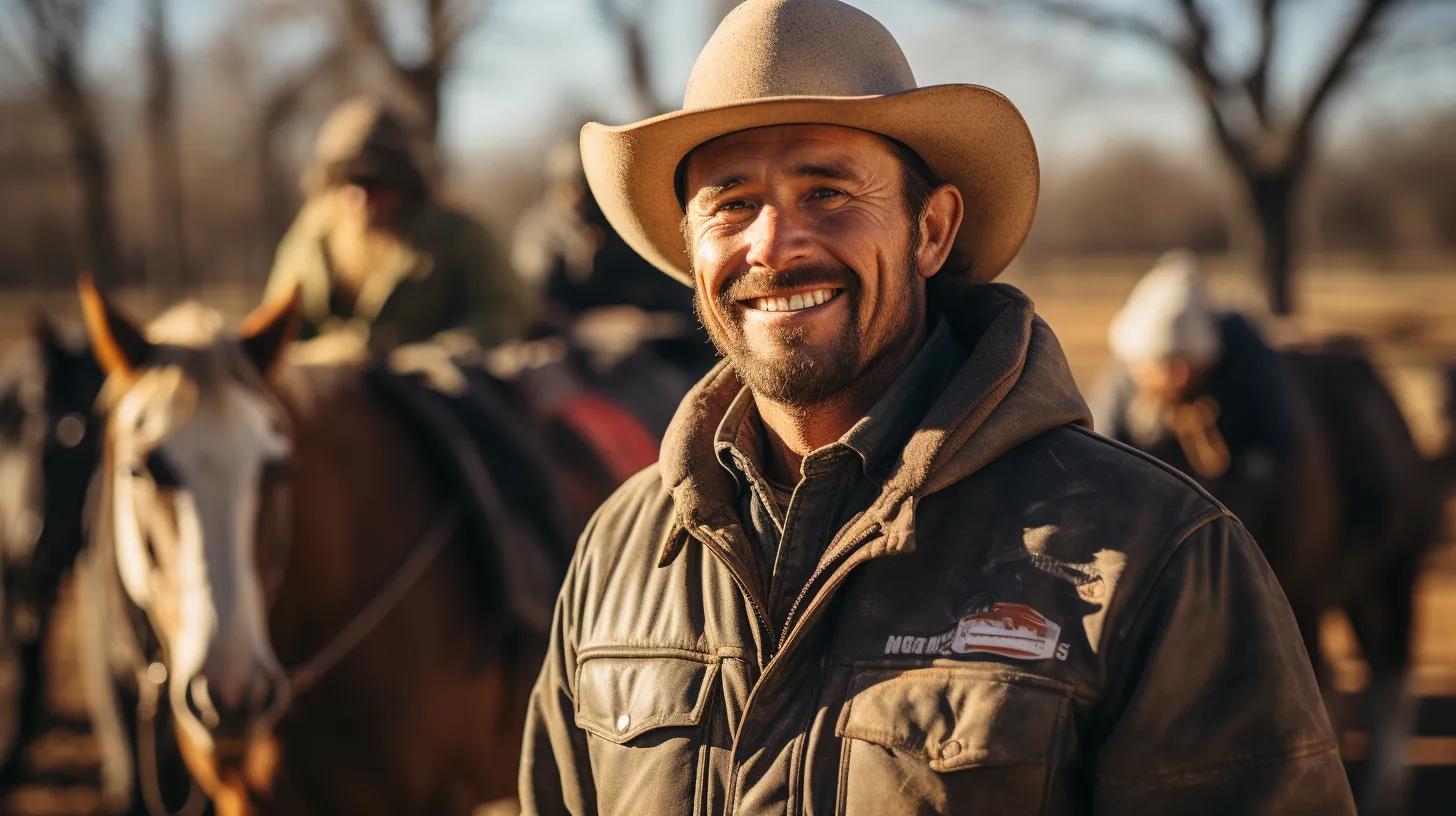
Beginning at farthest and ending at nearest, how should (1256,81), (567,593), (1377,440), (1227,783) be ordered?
(1256,81), (1377,440), (567,593), (1227,783)

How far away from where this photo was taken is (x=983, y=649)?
1.62m

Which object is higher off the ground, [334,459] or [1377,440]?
[334,459]

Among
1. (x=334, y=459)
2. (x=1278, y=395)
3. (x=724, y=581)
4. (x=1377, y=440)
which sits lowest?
(x=1377, y=440)

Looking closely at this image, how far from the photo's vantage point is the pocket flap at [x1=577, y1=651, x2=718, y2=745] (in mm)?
1793

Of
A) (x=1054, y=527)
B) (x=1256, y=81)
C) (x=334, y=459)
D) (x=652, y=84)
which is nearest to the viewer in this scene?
(x=1054, y=527)

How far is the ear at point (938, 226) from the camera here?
79.7 inches

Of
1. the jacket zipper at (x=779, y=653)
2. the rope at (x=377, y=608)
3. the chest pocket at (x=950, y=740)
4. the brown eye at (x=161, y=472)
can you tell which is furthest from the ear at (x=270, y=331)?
the chest pocket at (x=950, y=740)

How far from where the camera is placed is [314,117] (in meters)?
22.6

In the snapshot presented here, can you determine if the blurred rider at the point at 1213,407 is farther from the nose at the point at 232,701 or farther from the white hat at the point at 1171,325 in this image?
the nose at the point at 232,701

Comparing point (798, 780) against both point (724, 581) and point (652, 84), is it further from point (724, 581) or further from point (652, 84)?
point (652, 84)

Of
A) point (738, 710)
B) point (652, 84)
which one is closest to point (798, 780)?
point (738, 710)

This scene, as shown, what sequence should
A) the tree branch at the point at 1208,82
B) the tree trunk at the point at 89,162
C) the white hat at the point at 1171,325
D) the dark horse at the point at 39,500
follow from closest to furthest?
the white hat at the point at 1171,325 → the dark horse at the point at 39,500 → the tree branch at the point at 1208,82 → the tree trunk at the point at 89,162

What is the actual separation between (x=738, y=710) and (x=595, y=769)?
1.02ft

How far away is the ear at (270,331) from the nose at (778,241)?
2.21 m
